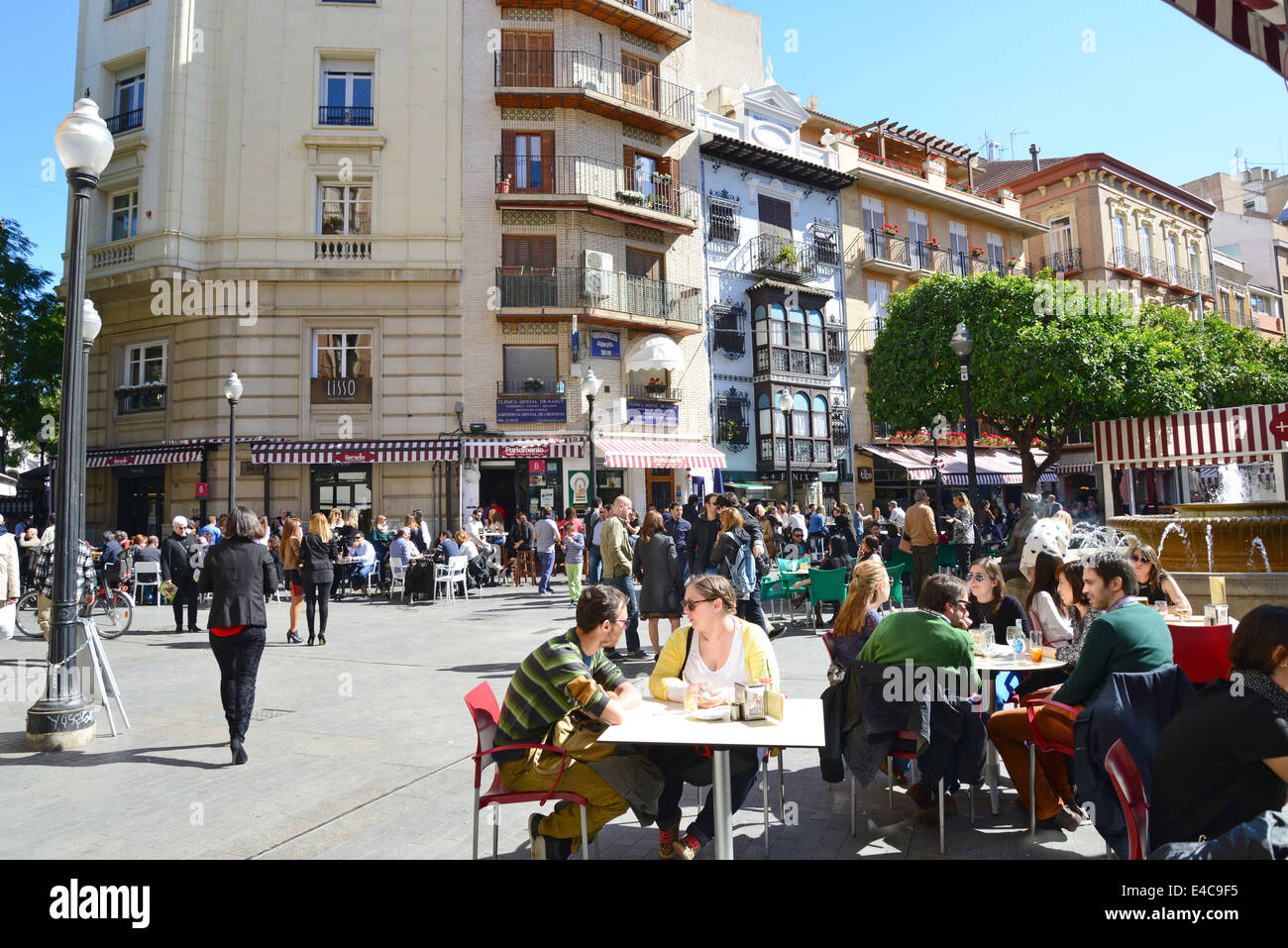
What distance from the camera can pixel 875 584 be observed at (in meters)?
4.98

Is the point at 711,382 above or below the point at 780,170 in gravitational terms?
below

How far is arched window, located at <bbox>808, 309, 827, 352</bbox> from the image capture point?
89.8ft

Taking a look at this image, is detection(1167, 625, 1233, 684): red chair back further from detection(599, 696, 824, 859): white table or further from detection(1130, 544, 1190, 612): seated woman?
detection(599, 696, 824, 859): white table

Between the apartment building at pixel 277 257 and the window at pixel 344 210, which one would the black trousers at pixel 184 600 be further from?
the window at pixel 344 210

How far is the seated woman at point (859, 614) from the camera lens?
4887 millimetres

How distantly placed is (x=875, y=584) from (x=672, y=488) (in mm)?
18937

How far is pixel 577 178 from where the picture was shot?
22.4 m

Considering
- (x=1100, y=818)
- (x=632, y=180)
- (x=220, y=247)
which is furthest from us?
(x=632, y=180)

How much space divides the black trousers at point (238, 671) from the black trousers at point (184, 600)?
22.0 feet

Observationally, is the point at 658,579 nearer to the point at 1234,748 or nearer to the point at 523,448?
the point at 1234,748

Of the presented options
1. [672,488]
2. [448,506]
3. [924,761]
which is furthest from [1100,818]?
[672,488]

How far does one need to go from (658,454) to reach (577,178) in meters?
8.30

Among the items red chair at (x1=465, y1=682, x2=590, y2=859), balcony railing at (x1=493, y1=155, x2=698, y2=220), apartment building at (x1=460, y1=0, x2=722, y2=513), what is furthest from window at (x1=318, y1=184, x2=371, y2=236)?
red chair at (x1=465, y1=682, x2=590, y2=859)
